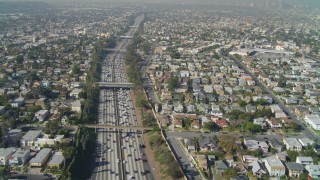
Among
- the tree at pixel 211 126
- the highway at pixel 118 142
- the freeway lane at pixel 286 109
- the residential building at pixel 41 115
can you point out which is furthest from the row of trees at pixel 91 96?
the freeway lane at pixel 286 109

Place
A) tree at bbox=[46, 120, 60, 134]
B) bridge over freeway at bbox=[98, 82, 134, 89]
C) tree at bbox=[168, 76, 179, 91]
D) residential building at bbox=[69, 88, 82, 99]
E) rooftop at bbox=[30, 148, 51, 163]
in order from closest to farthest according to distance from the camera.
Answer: rooftop at bbox=[30, 148, 51, 163], tree at bbox=[46, 120, 60, 134], residential building at bbox=[69, 88, 82, 99], tree at bbox=[168, 76, 179, 91], bridge over freeway at bbox=[98, 82, 134, 89]

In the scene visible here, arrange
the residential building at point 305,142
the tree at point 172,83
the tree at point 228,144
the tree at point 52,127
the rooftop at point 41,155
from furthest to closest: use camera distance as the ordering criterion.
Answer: the tree at point 172,83, the tree at point 52,127, the residential building at point 305,142, the tree at point 228,144, the rooftop at point 41,155

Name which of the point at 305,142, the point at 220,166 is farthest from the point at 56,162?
the point at 305,142

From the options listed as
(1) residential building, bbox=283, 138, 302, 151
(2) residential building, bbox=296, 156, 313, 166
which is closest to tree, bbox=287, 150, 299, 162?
(2) residential building, bbox=296, 156, 313, 166

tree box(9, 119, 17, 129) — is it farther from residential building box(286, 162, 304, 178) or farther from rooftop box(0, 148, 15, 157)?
residential building box(286, 162, 304, 178)

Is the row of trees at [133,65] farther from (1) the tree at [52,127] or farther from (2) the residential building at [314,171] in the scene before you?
(2) the residential building at [314,171]

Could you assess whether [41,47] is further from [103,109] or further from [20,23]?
[20,23]

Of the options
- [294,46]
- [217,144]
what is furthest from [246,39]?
[217,144]
